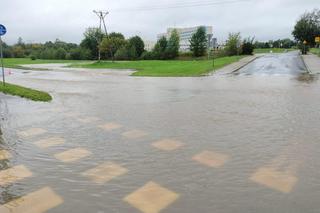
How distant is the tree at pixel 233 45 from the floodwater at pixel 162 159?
178 feet

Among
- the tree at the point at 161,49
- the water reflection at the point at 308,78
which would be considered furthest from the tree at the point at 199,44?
the water reflection at the point at 308,78

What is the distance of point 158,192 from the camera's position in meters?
5.32

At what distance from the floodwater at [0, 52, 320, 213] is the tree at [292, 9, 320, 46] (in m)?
59.2

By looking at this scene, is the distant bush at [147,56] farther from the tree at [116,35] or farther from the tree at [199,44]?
the tree at [116,35]

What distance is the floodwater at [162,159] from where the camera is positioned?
504 centimetres

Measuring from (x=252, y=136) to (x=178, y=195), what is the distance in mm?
3657

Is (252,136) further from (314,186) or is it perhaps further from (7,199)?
(7,199)

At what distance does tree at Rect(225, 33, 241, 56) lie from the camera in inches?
2589

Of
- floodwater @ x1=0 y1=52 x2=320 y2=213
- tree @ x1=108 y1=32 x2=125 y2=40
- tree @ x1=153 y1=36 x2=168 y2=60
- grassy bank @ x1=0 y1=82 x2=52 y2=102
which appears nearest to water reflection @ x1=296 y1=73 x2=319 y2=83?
floodwater @ x1=0 y1=52 x2=320 y2=213

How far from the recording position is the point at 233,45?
6606cm

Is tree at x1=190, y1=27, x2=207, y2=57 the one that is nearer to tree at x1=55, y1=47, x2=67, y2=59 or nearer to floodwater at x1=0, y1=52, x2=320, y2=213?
tree at x1=55, y1=47, x2=67, y2=59


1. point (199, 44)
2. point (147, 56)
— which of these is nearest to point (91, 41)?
point (147, 56)

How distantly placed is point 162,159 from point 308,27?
66999 mm

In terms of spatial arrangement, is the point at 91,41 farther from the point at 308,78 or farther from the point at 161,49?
the point at 308,78
